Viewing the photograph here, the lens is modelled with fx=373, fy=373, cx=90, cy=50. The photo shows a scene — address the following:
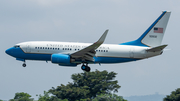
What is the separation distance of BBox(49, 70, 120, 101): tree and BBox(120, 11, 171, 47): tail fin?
37.4 m

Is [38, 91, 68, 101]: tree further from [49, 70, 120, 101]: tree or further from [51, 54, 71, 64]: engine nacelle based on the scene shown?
[51, 54, 71, 64]: engine nacelle

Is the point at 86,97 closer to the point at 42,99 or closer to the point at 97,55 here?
the point at 42,99

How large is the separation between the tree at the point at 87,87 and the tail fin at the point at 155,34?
123ft

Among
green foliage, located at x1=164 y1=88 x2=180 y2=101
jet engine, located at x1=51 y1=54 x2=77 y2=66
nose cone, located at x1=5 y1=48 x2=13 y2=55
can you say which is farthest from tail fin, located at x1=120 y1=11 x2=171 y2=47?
green foliage, located at x1=164 y1=88 x2=180 y2=101

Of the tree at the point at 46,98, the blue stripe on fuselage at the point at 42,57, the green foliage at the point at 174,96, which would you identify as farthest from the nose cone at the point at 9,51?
the green foliage at the point at 174,96

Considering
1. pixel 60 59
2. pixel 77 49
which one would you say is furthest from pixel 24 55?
pixel 77 49

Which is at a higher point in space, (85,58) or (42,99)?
(85,58)

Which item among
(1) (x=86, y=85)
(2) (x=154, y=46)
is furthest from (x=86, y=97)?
(2) (x=154, y=46)

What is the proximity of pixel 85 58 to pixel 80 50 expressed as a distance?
7.84ft

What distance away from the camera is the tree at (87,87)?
90.9 meters

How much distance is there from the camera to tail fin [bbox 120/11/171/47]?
5547 cm

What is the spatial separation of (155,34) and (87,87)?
4147 centimetres

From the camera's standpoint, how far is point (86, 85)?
318 feet

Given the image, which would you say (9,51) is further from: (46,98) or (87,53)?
(46,98)
